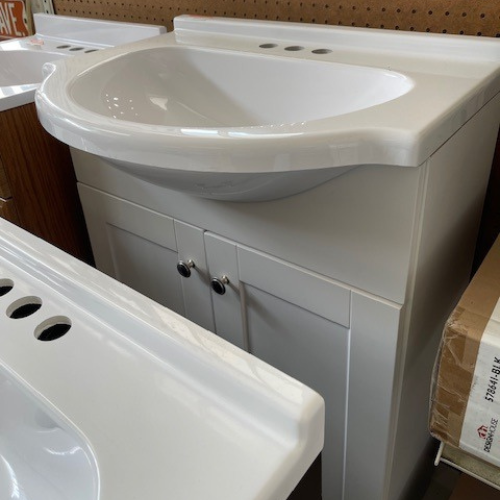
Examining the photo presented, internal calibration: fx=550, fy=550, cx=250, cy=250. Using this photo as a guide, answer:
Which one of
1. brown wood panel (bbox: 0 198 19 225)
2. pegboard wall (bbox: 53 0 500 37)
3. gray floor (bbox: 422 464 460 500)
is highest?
pegboard wall (bbox: 53 0 500 37)

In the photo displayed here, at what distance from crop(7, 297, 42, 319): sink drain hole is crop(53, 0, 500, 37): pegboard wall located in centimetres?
69

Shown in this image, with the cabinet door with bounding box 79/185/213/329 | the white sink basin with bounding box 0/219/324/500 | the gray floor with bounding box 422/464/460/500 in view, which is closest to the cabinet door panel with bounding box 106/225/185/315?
the cabinet door with bounding box 79/185/213/329

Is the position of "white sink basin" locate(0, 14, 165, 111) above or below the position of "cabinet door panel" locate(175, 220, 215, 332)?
above

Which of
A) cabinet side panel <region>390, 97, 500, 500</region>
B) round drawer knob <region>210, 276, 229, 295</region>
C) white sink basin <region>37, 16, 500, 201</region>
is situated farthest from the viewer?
round drawer knob <region>210, 276, 229, 295</region>

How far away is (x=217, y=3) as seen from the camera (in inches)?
42.8

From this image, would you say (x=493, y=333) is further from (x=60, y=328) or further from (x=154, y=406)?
(x=60, y=328)

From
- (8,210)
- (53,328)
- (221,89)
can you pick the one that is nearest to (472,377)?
(53,328)

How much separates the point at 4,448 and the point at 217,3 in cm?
87

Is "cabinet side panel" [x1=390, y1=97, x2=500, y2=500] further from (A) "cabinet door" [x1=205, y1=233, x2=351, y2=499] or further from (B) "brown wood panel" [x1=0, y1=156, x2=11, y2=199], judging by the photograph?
(B) "brown wood panel" [x1=0, y1=156, x2=11, y2=199]

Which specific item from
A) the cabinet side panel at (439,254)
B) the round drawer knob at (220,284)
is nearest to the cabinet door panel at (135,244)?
the round drawer knob at (220,284)

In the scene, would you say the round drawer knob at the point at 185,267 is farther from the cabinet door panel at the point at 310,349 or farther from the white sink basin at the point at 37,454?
the white sink basin at the point at 37,454

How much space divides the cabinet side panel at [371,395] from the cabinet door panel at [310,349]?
17 millimetres

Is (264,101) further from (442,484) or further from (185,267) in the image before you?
(442,484)

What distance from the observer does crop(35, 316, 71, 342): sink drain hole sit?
1.91 feet
